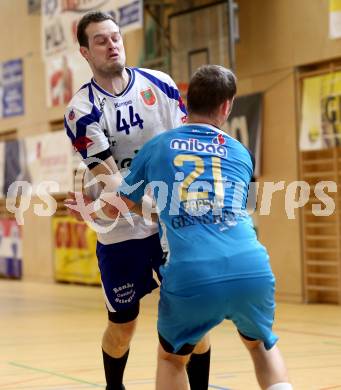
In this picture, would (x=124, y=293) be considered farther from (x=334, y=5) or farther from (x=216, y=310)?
(x=334, y=5)

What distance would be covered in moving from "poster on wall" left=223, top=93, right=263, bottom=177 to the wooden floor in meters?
2.39

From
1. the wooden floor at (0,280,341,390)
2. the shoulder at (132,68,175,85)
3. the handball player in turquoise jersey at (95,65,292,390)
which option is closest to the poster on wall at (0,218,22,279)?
the wooden floor at (0,280,341,390)

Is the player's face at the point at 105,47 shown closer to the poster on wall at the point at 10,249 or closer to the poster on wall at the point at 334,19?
the poster on wall at the point at 334,19

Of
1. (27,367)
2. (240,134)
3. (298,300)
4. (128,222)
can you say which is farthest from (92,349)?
(240,134)

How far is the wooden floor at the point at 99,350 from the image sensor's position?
657cm

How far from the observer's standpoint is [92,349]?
27.9 ft

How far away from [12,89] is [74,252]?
4328mm

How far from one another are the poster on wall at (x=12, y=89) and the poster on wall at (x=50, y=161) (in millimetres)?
1300

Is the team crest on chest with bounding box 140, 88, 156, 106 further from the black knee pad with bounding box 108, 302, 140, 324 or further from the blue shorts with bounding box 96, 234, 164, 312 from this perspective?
the black knee pad with bounding box 108, 302, 140, 324

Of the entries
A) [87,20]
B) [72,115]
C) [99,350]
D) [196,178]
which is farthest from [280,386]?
[99,350]

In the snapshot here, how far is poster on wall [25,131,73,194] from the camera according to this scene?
1667 cm

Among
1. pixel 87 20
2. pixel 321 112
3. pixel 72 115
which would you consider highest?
pixel 87 20

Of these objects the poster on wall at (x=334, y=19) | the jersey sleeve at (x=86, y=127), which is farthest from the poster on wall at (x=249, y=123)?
the jersey sleeve at (x=86, y=127)

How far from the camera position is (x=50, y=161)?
17.2 metres
